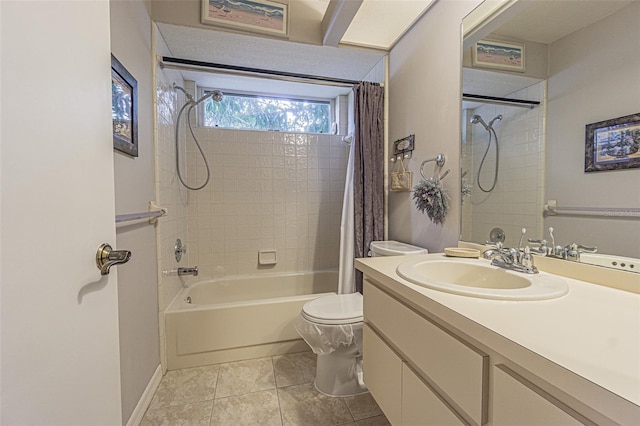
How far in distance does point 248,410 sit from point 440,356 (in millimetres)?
1200

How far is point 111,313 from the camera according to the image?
72cm

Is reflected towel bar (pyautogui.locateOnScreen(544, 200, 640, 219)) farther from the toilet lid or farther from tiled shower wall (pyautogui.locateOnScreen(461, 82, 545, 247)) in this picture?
the toilet lid

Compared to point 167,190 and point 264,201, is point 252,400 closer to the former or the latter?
point 167,190

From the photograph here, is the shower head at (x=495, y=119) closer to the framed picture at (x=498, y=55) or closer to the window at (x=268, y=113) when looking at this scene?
the framed picture at (x=498, y=55)

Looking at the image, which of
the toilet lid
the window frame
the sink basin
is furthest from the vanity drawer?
the window frame

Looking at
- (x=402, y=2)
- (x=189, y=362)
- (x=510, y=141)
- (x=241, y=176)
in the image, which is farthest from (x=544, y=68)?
(x=189, y=362)

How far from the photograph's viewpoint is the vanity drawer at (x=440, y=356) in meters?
0.61

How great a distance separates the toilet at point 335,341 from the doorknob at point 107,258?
1.07m

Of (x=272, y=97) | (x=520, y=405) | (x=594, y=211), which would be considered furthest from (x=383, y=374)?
(x=272, y=97)

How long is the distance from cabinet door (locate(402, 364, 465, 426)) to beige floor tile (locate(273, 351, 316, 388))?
942 millimetres

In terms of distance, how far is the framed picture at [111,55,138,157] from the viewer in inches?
44.6

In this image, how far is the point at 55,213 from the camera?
509mm

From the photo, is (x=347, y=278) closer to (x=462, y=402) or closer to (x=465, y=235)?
(x=465, y=235)

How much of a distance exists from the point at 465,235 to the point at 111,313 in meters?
1.53
